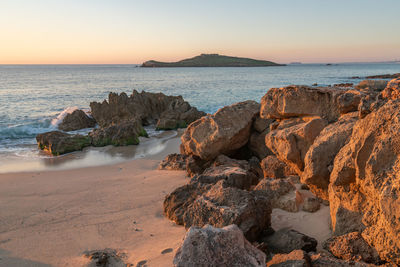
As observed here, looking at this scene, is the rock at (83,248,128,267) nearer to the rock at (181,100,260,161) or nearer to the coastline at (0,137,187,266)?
the coastline at (0,137,187,266)

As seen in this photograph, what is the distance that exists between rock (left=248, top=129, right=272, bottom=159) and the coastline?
6.32 feet

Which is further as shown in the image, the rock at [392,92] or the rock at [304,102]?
the rock at [304,102]

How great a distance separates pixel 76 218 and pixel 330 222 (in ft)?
13.8

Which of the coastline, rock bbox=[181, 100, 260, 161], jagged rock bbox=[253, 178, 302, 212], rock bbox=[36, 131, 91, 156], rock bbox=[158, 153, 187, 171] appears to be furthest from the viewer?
rock bbox=[36, 131, 91, 156]

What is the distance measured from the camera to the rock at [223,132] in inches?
296

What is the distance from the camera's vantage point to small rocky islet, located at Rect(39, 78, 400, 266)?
293 centimetres

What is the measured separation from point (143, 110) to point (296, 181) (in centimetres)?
1367

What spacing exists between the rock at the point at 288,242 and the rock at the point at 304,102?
2.83 metres

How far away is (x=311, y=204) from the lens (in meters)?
4.89

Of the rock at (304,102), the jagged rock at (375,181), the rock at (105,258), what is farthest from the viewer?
the rock at (304,102)

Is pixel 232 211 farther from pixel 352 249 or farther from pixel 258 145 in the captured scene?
pixel 258 145

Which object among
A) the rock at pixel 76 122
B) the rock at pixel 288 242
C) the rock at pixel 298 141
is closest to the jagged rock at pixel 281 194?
the rock at pixel 298 141

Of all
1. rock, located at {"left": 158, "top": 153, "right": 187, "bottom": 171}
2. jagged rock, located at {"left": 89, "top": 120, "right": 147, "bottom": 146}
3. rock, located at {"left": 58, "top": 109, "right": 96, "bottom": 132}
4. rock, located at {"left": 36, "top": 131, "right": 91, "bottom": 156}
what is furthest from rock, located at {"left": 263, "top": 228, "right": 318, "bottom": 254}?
rock, located at {"left": 58, "top": 109, "right": 96, "bottom": 132}

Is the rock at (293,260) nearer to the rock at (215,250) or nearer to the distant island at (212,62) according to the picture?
the rock at (215,250)
